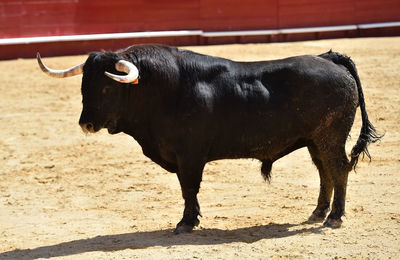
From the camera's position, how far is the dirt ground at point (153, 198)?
18.3 feet

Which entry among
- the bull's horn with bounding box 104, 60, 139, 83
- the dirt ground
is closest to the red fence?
the dirt ground

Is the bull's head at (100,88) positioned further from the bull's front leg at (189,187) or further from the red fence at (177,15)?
the red fence at (177,15)

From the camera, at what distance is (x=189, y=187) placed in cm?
595

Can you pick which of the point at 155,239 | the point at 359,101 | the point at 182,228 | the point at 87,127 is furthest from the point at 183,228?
the point at 359,101

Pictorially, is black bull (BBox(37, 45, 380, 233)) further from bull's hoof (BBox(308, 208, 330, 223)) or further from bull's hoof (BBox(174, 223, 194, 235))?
bull's hoof (BBox(308, 208, 330, 223))

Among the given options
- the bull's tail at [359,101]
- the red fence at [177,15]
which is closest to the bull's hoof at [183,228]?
the bull's tail at [359,101]

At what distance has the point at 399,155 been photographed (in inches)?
324

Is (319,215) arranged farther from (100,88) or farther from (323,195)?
(100,88)

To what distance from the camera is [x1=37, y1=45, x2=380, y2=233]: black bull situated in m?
5.89

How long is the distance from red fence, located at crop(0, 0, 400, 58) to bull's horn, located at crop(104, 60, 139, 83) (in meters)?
8.23

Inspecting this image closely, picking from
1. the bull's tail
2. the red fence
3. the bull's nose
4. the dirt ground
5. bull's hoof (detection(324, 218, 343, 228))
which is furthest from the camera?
the red fence

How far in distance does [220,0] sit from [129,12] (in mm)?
1769

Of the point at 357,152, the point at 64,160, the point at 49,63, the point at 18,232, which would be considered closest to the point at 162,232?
the point at 18,232

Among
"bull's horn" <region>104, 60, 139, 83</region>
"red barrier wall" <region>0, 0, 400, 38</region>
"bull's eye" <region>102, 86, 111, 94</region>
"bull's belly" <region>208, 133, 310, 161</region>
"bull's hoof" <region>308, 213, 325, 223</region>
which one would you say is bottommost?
"red barrier wall" <region>0, 0, 400, 38</region>
